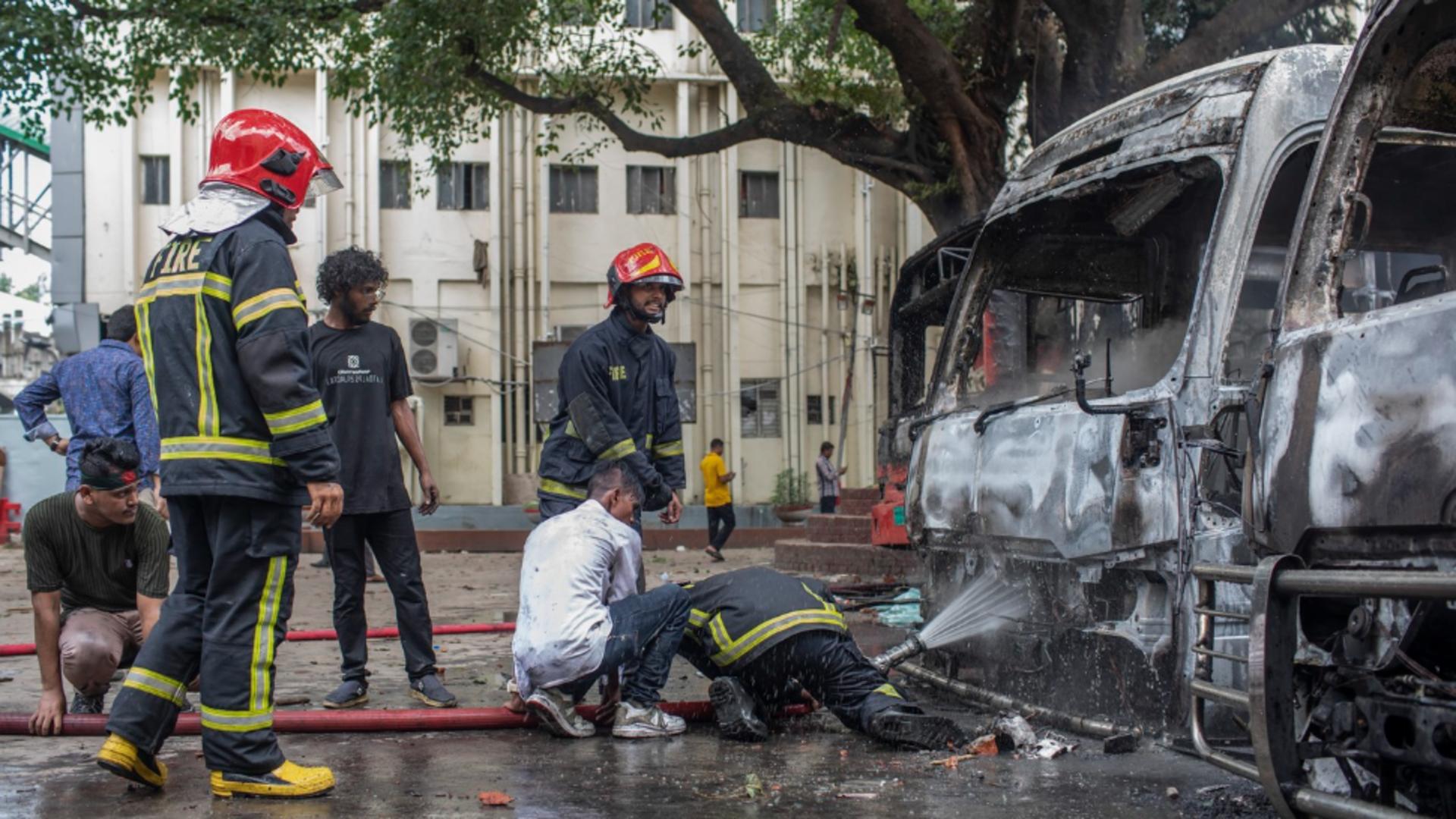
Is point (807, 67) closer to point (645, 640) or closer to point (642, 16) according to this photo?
Result: point (642, 16)

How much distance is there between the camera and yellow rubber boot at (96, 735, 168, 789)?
158 inches

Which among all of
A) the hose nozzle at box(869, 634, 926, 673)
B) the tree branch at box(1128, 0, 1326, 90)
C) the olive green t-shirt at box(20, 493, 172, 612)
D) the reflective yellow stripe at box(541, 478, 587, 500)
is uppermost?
the tree branch at box(1128, 0, 1326, 90)

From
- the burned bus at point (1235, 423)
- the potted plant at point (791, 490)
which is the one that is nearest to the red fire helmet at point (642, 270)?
the burned bus at point (1235, 423)

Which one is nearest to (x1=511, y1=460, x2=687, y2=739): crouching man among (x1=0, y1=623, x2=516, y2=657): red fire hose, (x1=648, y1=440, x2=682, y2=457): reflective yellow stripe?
(x1=648, y1=440, x2=682, y2=457): reflective yellow stripe

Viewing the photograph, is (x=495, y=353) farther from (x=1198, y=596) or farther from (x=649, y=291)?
(x=1198, y=596)

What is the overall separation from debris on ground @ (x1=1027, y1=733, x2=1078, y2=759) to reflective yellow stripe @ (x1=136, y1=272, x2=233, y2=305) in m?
2.96

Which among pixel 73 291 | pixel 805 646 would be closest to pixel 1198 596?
pixel 805 646

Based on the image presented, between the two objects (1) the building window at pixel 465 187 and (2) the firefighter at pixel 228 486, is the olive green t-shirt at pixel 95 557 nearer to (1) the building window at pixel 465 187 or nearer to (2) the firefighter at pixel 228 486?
(2) the firefighter at pixel 228 486

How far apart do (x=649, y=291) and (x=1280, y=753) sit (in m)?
3.76

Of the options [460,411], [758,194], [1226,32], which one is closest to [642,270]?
[1226,32]

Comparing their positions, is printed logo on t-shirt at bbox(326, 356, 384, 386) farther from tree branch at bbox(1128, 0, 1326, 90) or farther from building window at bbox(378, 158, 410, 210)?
building window at bbox(378, 158, 410, 210)

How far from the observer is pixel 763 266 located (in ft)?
85.6

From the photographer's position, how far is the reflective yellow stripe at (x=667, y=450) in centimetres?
628

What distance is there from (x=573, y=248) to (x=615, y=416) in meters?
20.3
